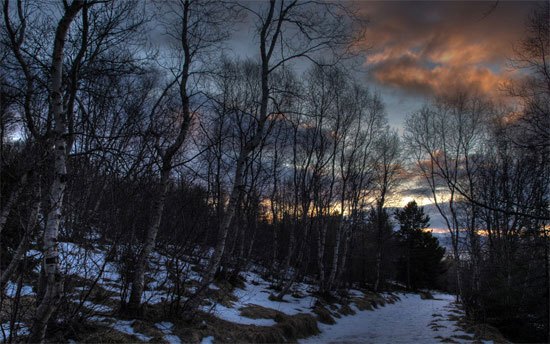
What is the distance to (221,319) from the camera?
9.27 meters

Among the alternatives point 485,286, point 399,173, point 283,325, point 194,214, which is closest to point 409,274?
point 399,173

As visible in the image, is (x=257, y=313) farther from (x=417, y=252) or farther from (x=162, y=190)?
(x=417, y=252)

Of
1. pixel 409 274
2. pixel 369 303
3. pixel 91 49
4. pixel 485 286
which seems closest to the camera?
pixel 91 49

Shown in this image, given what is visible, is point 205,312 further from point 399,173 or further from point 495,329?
point 399,173

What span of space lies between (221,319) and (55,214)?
619cm

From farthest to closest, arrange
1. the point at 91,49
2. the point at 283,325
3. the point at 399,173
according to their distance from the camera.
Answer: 1. the point at 399,173
2. the point at 283,325
3. the point at 91,49

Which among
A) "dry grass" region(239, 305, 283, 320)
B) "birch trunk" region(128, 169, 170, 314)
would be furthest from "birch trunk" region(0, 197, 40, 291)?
"dry grass" region(239, 305, 283, 320)

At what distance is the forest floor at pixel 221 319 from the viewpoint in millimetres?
5837

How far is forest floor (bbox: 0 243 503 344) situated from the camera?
19.1ft

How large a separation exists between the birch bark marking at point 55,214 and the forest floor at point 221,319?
0.27 m

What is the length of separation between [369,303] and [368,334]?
9303 mm

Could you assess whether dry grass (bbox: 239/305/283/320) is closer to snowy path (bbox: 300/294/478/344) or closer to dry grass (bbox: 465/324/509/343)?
snowy path (bbox: 300/294/478/344)

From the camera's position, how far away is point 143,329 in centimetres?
675

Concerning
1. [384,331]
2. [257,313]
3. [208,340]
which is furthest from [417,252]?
[208,340]
